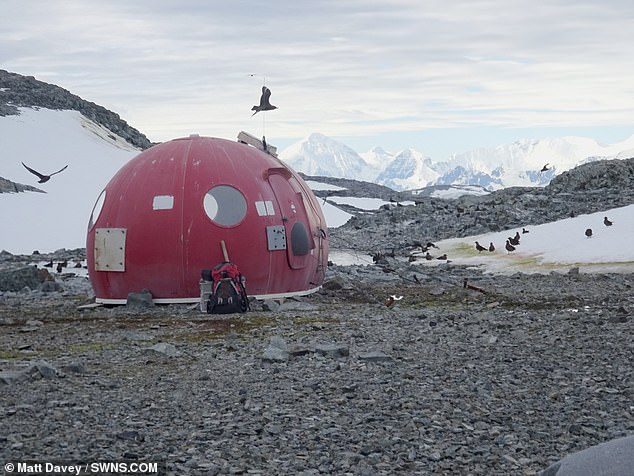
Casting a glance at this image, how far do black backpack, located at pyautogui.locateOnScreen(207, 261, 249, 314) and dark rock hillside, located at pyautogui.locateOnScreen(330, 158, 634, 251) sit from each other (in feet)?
70.8

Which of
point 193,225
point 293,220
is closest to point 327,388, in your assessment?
point 193,225

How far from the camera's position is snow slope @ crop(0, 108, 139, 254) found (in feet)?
155

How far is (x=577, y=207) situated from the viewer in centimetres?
4200

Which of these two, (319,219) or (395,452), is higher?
(319,219)

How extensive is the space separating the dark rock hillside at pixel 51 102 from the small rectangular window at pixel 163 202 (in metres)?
71.7

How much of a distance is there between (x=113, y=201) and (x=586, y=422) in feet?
39.3

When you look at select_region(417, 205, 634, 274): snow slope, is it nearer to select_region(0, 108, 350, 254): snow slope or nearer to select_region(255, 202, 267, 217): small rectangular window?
select_region(255, 202, 267, 217): small rectangular window

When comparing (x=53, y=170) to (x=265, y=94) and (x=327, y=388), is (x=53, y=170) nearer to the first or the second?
(x=265, y=94)

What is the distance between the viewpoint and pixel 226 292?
17.5 meters

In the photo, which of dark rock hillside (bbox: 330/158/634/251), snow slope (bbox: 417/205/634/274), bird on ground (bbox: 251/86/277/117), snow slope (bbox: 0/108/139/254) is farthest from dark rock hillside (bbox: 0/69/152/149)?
bird on ground (bbox: 251/86/277/117)

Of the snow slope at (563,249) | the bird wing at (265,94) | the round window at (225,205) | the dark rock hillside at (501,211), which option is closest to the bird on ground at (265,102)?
the bird wing at (265,94)

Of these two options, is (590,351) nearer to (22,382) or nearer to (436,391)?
(436,391)

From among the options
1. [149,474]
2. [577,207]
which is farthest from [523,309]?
[577,207]

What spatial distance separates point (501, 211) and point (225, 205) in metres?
26.4
